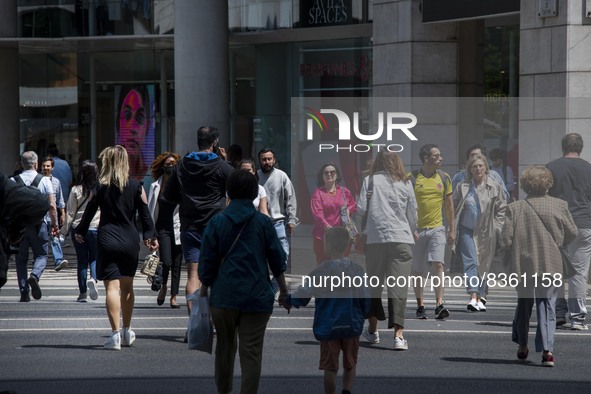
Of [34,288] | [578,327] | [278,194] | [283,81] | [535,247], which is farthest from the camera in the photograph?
[283,81]

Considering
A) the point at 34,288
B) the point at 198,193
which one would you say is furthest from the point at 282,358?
the point at 34,288

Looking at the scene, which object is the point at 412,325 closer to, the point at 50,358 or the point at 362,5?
the point at 50,358

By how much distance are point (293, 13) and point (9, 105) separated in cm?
813

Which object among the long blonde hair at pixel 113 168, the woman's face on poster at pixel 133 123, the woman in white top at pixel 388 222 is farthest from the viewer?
the woman's face on poster at pixel 133 123

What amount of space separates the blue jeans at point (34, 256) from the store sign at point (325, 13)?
987cm

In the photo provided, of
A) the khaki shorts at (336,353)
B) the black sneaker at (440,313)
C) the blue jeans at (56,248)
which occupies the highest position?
the khaki shorts at (336,353)

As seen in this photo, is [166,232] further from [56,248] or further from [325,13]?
[325,13]

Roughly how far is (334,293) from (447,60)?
11.5 metres

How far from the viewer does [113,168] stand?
435 inches

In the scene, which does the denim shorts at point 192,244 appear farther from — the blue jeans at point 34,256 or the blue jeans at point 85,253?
the blue jeans at point 34,256

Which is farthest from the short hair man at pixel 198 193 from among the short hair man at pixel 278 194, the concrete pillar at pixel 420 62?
the concrete pillar at pixel 420 62

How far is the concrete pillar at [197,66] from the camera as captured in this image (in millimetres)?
22281

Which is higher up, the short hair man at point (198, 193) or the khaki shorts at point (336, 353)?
the short hair man at point (198, 193)

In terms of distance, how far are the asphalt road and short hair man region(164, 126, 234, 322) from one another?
0.79 metres
